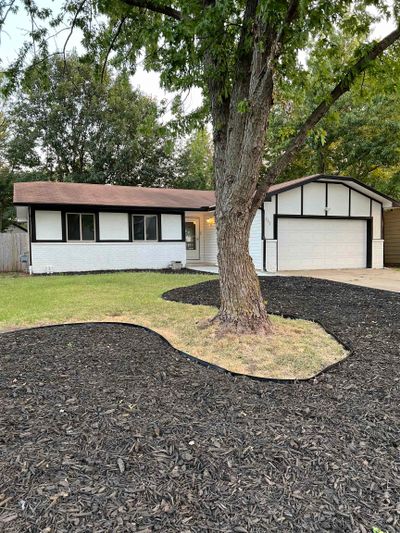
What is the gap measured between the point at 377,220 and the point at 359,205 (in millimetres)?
1118

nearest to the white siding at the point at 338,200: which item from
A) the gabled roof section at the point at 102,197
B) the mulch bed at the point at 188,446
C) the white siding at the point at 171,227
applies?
the gabled roof section at the point at 102,197

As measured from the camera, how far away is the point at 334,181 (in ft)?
44.9

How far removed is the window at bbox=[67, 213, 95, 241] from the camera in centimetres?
1315

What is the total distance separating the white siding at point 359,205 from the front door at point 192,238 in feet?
21.7

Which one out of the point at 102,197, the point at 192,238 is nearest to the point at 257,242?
the point at 192,238

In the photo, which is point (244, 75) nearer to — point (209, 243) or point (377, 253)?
point (209, 243)

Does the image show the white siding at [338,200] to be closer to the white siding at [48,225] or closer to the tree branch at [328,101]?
the tree branch at [328,101]

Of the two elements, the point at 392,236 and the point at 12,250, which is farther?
the point at 392,236

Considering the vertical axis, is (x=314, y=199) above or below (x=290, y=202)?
above

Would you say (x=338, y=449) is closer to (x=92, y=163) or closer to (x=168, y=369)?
(x=168, y=369)

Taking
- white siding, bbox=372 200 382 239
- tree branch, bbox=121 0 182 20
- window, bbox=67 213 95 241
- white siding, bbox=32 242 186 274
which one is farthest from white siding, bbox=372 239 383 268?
tree branch, bbox=121 0 182 20

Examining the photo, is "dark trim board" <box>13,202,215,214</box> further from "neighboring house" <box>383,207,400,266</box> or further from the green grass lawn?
"neighboring house" <box>383,207,400,266</box>

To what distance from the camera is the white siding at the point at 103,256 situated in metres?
12.8

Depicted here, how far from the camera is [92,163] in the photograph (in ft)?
77.5
